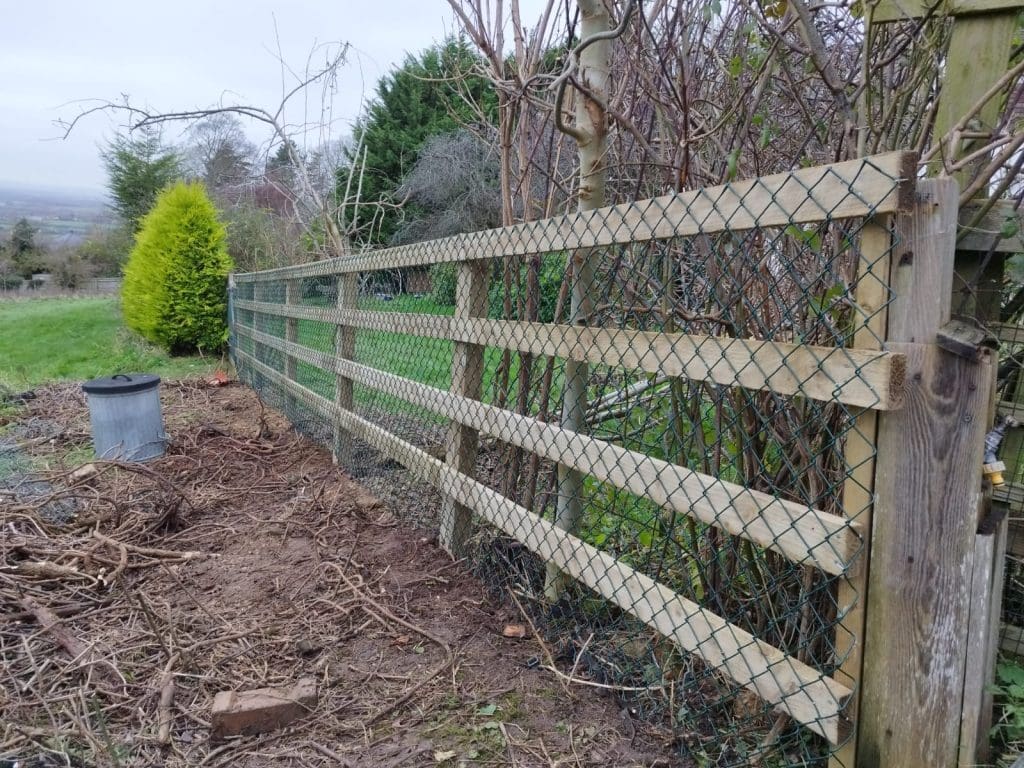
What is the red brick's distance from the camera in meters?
1.98

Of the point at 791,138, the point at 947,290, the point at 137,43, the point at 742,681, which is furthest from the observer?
the point at 137,43

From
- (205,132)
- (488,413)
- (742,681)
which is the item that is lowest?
(742,681)

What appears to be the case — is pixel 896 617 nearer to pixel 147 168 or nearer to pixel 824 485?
pixel 824 485

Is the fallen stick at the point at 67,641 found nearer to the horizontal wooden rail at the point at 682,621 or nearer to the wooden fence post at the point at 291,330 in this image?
the horizontal wooden rail at the point at 682,621

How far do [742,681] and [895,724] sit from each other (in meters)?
0.34

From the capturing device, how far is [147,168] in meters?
23.9

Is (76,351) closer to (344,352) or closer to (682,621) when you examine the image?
(344,352)

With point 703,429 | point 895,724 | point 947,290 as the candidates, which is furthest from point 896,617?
point 703,429

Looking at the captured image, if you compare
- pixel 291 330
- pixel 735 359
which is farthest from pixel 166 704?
pixel 291 330

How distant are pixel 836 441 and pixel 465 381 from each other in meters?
1.74

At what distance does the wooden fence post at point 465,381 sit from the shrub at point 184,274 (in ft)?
31.0

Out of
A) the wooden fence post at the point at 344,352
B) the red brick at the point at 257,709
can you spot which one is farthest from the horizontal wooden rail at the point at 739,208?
the wooden fence post at the point at 344,352

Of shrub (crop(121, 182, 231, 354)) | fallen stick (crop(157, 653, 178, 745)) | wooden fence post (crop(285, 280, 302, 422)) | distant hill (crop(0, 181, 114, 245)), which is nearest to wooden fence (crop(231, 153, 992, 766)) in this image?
fallen stick (crop(157, 653, 178, 745))

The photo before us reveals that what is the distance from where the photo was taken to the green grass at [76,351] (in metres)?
9.95
